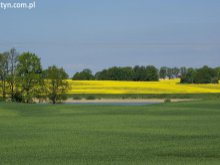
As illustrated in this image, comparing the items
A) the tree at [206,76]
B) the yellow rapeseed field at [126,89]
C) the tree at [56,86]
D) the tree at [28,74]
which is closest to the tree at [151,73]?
the tree at [206,76]

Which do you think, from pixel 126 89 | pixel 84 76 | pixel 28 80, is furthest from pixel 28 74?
pixel 84 76

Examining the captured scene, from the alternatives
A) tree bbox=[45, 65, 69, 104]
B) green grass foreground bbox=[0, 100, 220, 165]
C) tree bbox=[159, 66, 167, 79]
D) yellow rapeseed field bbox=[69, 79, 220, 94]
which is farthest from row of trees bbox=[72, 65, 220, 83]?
green grass foreground bbox=[0, 100, 220, 165]

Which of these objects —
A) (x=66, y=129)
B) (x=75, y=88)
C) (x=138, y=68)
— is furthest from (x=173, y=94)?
(x=66, y=129)

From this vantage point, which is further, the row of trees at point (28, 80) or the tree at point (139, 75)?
the tree at point (139, 75)

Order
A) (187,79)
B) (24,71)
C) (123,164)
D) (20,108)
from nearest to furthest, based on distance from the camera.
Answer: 1. (123,164)
2. (20,108)
3. (24,71)
4. (187,79)

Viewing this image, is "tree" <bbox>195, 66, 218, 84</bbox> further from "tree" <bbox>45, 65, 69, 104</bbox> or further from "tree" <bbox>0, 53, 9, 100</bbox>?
"tree" <bbox>0, 53, 9, 100</bbox>

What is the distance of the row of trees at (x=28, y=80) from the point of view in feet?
204

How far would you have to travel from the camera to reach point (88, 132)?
Result: 19.0 metres

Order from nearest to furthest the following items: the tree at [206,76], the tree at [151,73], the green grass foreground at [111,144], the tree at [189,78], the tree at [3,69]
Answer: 1. the green grass foreground at [111,144]
2. the tree at [3,69]
3. the tree at [206,76]
4. the tree at [189,78]
5. the tree at [151,73]


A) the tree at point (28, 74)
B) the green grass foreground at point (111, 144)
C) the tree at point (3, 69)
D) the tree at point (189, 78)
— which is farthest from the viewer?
the tree at point (189, 78)

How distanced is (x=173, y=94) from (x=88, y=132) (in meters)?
61.3

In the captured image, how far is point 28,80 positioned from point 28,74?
2.56 feet

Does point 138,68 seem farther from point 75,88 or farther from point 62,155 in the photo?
point 62,155

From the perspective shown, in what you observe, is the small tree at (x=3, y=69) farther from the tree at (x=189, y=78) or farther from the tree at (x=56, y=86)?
the tree at (x=189, y=78)
